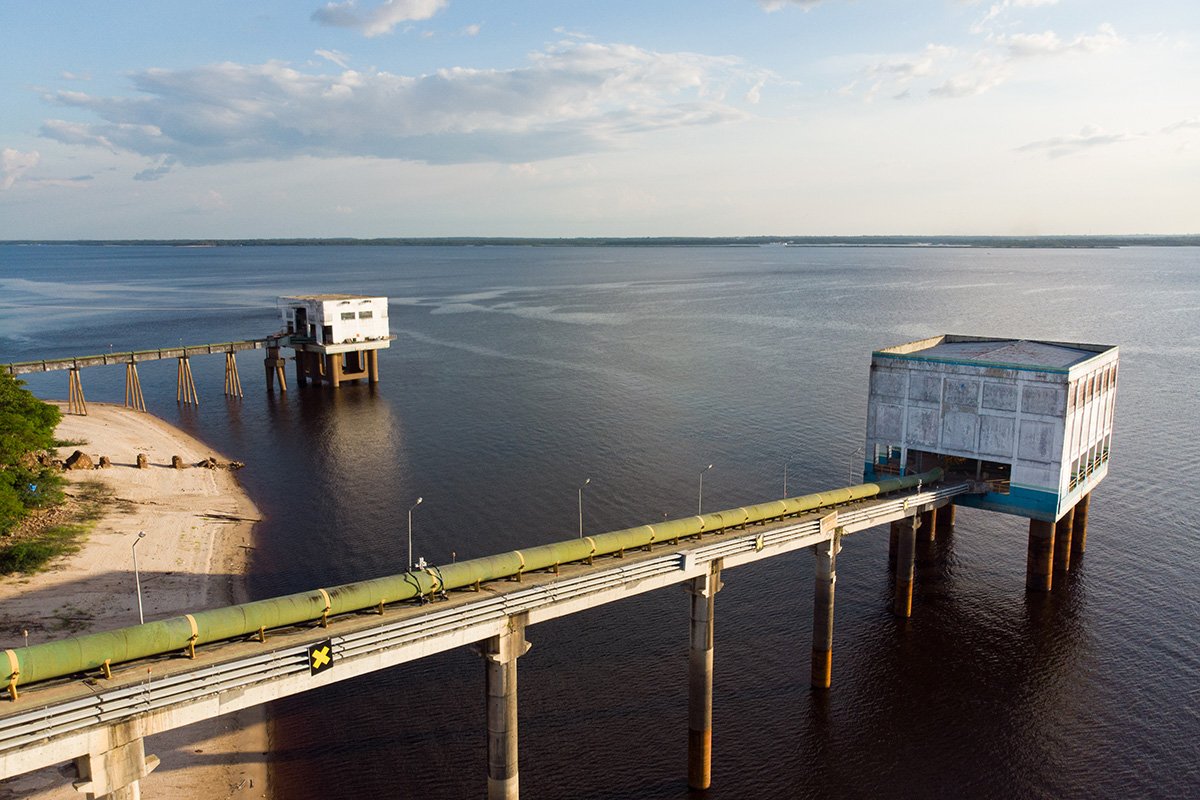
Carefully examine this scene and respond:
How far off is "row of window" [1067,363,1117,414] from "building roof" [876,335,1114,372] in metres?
1.28

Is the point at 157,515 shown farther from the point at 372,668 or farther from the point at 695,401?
the point at 695,401

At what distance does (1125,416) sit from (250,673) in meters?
105

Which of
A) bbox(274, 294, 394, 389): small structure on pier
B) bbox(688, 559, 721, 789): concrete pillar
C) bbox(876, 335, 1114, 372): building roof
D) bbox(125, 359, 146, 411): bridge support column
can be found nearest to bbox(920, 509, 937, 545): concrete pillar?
bbox(876, 335, 1114, 372): building roof

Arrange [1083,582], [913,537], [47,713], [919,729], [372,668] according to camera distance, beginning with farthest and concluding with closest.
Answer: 1. [1083,582]
2. [913,537]
3. [919,729]
4. [372,668]
5. [47,713]

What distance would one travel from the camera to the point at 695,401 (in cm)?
11244

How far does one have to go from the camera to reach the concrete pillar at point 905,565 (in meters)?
51.2

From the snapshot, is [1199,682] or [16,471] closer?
[1199,682]

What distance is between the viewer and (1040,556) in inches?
2176

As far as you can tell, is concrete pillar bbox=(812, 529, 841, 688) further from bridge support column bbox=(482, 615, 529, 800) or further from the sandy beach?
the sandy beach

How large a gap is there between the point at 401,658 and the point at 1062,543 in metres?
48.3

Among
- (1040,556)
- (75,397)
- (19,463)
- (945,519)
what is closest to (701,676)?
(1040,556)

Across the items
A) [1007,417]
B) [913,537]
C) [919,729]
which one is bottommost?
[919,729]

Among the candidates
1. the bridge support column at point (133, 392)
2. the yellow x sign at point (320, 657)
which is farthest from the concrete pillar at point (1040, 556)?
the bridge support column at point (133, 392)

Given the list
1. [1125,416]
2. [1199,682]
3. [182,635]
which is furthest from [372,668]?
[1125,416]
